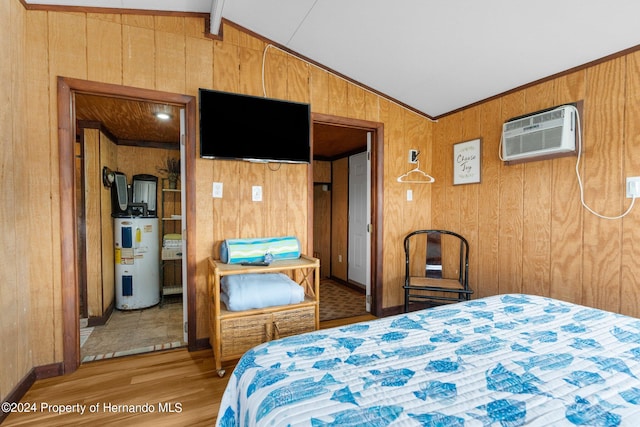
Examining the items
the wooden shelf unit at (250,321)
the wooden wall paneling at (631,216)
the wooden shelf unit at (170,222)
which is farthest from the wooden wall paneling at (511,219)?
the wooden shelf unit at (170,222)

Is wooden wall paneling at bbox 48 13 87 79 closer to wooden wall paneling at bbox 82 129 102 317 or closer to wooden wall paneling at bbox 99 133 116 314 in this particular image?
wooden wall paneling at bbox 82 129 102 317

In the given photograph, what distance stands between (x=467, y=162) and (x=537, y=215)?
0.80 m

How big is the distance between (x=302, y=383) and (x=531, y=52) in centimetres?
244

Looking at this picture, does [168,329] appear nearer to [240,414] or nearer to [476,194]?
[240,414]

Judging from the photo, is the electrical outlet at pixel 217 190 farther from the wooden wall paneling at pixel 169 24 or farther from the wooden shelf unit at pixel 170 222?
the wooden shelf unit at pixel 170 222

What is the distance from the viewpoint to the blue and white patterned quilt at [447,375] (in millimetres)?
771

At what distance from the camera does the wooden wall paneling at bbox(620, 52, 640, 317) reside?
1830 mm

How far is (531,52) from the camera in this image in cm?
205

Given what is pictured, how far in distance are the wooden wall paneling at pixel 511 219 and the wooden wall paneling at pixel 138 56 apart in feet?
9.17

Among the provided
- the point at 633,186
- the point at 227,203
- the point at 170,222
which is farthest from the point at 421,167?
the point at 170,222

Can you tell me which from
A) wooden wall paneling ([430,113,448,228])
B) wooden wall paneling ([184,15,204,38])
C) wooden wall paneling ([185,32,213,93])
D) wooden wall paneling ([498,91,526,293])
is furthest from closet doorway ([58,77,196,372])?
wooden wall paneling ([498,91,526,293])

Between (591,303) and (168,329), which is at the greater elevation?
(591,303)

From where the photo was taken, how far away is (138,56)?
2182mm

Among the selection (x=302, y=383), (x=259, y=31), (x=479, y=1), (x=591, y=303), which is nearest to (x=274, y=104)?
(x=259, y=31)
